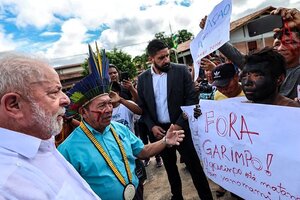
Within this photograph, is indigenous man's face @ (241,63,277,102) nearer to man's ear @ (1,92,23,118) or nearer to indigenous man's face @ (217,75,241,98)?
indigenous man's face @ (217,75,241,98)

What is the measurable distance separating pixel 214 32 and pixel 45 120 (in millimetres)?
1433

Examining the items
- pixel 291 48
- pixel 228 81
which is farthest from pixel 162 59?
pixel 291 48

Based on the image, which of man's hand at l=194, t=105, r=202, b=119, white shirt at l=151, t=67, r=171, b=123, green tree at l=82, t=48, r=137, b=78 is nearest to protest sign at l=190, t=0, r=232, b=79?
man's hand at l=194, t=105, r=202, b=119

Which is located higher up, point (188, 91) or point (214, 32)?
Result: point (214, 32)

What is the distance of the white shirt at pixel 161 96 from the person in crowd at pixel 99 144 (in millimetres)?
900

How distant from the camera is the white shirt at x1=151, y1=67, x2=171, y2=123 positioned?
10.3ft

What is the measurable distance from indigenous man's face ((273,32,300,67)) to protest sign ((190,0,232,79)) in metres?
0.50

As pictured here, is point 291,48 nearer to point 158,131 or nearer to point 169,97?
point 169,97

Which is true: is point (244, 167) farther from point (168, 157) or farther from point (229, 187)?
point (168, 157)

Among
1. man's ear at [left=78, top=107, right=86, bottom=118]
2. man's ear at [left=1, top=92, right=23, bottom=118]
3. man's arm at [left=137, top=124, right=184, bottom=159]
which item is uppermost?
man's ear at [left=1, top=92, right=23, bottom=118]

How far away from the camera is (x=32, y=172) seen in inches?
41.8

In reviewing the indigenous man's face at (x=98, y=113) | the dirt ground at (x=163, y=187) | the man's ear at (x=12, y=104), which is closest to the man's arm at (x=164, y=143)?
the indigenous man's face at (x=98, y=113)

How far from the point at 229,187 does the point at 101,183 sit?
3.24 ft

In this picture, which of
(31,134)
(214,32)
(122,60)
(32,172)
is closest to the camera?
(32,172)
